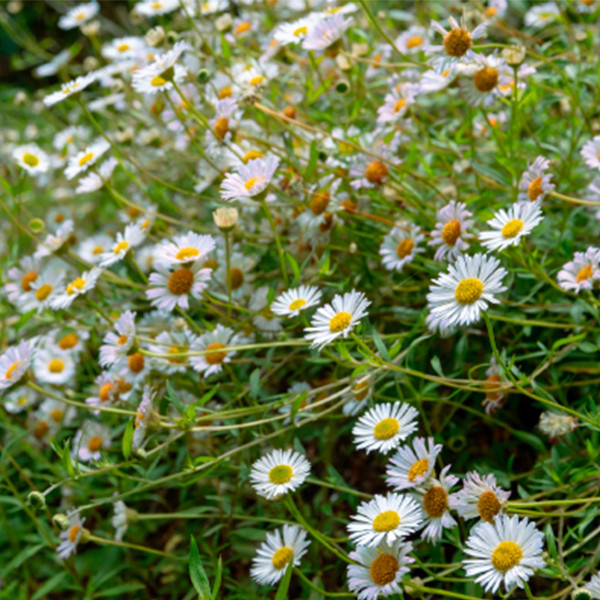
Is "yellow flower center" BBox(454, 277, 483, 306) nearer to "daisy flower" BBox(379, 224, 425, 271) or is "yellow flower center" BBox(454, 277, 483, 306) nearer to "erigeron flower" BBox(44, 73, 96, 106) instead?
"daisy flower" BBox(379, 224, 425, 271)

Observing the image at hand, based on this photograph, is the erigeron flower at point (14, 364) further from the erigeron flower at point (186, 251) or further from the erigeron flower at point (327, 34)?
the erigeron flower at point (327, 34)

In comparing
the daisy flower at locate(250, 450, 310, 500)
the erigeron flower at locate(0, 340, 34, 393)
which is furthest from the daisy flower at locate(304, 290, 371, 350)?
the erigeron flower at locate(0, 340, 34, 393)

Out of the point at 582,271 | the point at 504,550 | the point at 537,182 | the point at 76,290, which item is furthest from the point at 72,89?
the point at 504,550

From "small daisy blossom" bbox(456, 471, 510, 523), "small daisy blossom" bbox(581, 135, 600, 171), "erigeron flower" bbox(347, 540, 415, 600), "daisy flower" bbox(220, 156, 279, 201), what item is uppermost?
"daisy flower" bbox(220, 156, 279, 201)

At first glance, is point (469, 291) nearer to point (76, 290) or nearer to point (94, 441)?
point (76, 290)

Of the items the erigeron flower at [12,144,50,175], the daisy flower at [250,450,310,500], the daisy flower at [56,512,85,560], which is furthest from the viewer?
the erigeron flower at [12,144,50,175]

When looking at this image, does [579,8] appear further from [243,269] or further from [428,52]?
[243,269]
